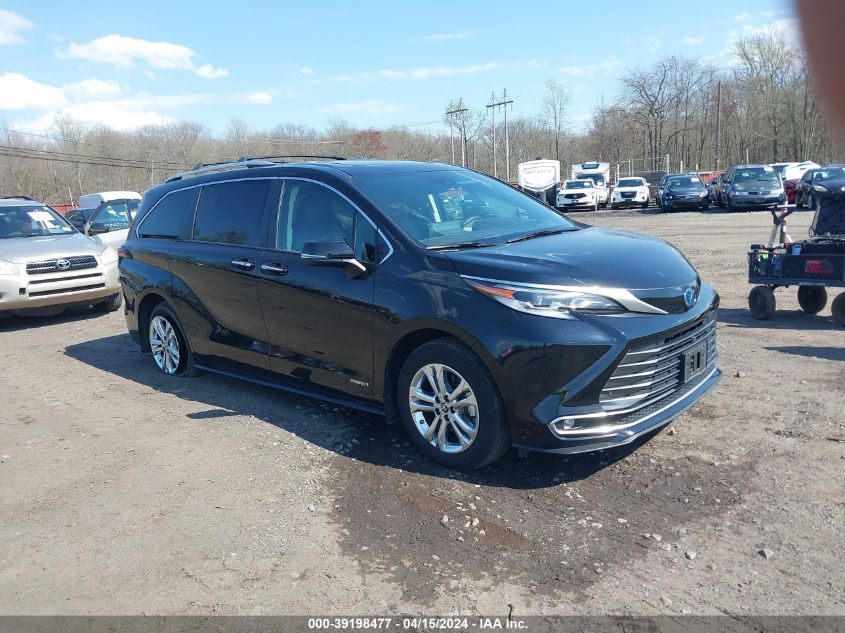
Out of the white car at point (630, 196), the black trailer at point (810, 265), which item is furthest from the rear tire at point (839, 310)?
the white car at point (630, 196)

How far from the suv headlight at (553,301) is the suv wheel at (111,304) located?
8.58 metres

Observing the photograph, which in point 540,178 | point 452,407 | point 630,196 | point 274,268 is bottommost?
point 452,407

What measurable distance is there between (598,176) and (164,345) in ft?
117

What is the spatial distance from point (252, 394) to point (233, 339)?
551mm

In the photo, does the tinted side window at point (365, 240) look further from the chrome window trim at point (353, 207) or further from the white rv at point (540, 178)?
the white rv at point (540, 178)

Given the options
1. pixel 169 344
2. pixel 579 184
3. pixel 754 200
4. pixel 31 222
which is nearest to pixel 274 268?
pixel 169 344

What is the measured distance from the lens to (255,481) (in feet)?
14.3

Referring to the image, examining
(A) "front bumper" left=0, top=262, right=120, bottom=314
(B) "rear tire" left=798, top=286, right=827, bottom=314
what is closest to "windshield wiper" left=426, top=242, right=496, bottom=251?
(B) "rear tire" left=798, top=286, right=827, bottom=314

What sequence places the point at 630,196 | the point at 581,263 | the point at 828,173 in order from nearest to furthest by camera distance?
the point at 581,263
the point at 828,173
the point at 630,196

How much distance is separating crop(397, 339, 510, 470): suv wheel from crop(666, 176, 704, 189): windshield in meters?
29.4

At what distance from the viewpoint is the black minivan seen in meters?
3.88

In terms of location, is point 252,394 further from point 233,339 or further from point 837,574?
point 837,574

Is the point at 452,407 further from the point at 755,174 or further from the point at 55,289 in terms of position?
the point at 755,174

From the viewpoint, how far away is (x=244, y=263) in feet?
18.3
